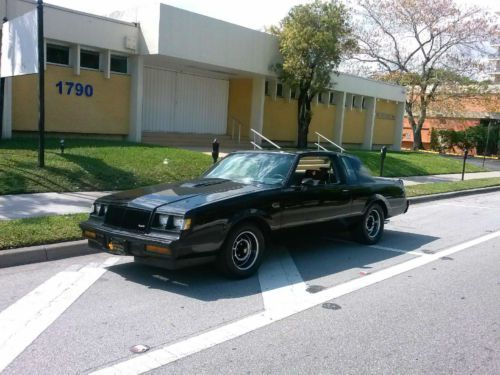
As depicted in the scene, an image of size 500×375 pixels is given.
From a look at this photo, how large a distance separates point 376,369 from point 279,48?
21.1 m

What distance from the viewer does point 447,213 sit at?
13.0 meters

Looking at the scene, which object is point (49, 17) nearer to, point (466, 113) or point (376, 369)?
point (376, 369)

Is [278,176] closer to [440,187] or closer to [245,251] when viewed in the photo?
[245,251]

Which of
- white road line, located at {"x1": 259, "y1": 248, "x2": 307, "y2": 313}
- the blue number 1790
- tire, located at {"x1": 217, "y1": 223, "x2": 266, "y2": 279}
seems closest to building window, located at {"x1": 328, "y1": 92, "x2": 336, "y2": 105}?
the blue number 1790

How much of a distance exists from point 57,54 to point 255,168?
42.2 ft

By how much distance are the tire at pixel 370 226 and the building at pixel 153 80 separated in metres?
12.1

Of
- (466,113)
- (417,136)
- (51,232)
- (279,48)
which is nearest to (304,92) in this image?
(279,48)

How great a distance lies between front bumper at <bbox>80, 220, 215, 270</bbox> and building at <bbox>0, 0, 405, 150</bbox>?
11.9 meters

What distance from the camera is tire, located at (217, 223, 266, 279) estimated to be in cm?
598

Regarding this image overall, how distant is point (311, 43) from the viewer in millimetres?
22500

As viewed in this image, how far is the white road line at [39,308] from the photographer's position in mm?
4188

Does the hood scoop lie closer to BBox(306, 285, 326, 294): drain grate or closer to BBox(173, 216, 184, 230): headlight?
BBox(173, 216, 184, 230): headlight

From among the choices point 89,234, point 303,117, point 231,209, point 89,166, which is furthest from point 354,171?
point 303,117

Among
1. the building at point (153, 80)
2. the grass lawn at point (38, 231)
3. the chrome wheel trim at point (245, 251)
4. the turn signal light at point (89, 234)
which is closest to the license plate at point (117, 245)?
the turn signal light at point (89, 234)
